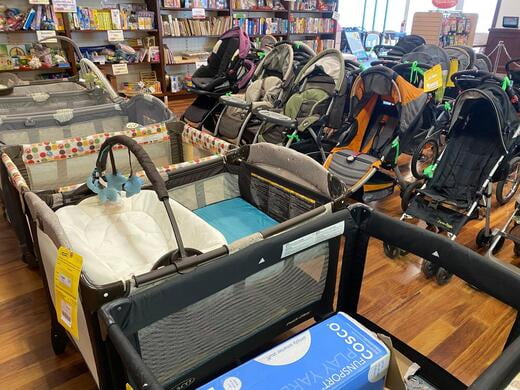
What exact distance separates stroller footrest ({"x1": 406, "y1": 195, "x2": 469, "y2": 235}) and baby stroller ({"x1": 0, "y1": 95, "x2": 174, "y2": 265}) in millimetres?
1541

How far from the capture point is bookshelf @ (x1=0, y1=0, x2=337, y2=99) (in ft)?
15.7

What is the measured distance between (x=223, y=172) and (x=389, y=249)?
42.5 inches

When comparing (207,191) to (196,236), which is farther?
(207,191)

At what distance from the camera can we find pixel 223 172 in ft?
6.56

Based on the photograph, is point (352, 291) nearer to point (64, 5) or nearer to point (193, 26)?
point (64, 5)

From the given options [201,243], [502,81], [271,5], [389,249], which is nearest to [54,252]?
[201,243]

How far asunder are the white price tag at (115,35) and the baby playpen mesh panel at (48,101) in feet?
6.49

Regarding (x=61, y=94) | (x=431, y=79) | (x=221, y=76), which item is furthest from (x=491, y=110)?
(x=61, y=94)

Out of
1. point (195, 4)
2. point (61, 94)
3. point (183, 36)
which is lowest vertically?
point (61, 94)

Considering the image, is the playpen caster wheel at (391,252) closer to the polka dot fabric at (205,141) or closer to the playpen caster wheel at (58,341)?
the polka dot fabric at (205,141)

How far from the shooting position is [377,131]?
2.99m

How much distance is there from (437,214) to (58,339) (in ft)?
6.54

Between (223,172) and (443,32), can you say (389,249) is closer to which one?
(223,172)

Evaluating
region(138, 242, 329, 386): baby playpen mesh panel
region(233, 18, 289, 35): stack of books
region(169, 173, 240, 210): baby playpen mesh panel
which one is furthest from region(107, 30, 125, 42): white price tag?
region(138, 242, 329, 386): baby playpen mesh panel
